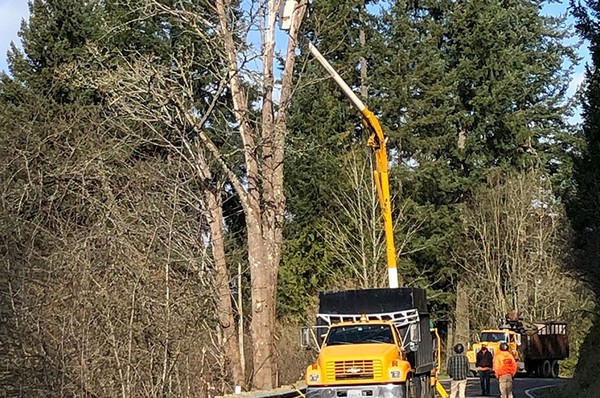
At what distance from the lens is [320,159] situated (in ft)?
172

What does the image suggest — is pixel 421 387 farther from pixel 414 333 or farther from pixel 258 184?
pixel 258 184

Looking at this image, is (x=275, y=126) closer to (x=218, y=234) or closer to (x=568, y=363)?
(x=218, y=234)

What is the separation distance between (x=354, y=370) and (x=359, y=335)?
1.33 meters

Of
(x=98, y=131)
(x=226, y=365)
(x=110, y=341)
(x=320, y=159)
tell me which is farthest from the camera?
(x=320, y=159)

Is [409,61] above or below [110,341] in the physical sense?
above

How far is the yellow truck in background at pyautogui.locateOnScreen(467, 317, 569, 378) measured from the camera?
45.6 meters

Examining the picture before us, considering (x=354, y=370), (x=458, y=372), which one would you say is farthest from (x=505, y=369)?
(x=354, y=370)

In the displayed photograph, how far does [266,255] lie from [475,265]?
28.9m

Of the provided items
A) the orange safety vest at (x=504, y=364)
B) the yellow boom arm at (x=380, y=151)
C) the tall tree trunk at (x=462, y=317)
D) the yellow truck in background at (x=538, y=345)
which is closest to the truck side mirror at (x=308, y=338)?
the yellow boom arm at (x=380, y=151)

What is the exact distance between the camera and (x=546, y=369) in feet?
163

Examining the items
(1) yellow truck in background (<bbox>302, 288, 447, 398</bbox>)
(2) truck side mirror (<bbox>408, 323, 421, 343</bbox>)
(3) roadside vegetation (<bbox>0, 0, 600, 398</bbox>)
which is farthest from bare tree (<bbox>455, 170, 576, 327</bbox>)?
(2) truck side mirror (<bbox>408, 323, 421, 343</bbox>)

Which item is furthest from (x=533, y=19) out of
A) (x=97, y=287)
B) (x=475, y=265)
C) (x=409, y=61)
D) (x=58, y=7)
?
(x=97, y=287)

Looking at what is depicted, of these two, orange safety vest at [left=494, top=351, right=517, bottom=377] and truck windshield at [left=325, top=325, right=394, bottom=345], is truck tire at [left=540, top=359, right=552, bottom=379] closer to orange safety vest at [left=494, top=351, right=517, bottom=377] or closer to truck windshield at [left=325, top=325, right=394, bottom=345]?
orange safety vest at [left=494, top=351, right=517, bottom=377]

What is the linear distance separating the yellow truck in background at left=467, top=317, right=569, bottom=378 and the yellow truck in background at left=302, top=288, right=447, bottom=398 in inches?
853
